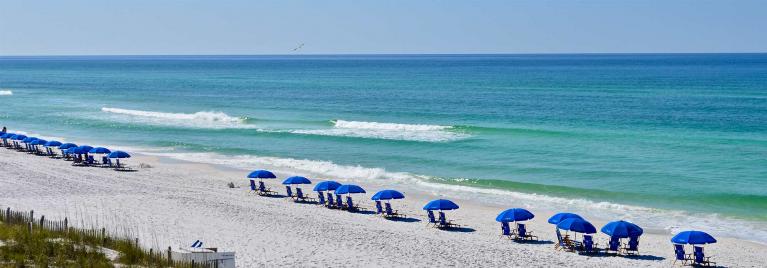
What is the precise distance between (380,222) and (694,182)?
13.7 m

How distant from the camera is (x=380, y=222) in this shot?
24703 mm

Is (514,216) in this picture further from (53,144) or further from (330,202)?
(53,144)

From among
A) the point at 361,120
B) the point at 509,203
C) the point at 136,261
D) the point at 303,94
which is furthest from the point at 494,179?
the point at 303,94

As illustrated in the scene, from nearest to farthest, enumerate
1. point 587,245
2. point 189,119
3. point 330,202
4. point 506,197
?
point 587,245, point 330,202, point 506,197, point 189,119

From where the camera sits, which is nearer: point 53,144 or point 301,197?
point 301,197

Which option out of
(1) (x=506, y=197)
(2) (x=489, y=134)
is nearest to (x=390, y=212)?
(1) (x=506, y=197)

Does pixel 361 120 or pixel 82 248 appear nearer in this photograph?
pixel 82 248

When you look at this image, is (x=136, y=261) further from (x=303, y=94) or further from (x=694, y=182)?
(x=303, y=94)

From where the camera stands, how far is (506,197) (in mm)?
29047

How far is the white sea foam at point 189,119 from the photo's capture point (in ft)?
181

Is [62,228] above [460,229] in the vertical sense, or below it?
above

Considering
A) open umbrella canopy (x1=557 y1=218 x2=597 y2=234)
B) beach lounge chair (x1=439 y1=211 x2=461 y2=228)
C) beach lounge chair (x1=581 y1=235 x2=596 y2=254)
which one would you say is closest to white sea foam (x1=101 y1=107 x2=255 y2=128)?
beach lounge chair (x1=439 y1=211 x2=461 y2=228)

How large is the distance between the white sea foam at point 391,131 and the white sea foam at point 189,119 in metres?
→ 6.44

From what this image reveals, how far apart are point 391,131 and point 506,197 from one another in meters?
20.7
